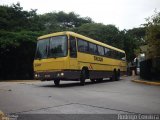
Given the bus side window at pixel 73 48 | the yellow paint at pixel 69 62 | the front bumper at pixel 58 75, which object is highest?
the bus side window at pixel 73 48

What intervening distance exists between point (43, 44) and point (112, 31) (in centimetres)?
3680

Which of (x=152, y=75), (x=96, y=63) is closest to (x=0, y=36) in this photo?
(x=96, y=63)

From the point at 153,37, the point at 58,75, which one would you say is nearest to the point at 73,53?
the point at 58,75

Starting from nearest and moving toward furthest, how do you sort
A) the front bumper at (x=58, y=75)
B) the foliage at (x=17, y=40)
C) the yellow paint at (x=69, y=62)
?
the front bumper at (x=58, y=75), the yellow paint at (x=69, y=62), the foliage at (x=17, y=40)

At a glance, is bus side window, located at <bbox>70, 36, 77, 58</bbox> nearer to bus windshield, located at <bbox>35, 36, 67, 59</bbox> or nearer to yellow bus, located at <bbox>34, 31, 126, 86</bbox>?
yellow bus, located at <bbox>34, 31, 126, 86</bbox>

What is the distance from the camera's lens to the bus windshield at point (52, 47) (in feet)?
53.6

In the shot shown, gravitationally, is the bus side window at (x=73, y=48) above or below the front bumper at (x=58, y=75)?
above

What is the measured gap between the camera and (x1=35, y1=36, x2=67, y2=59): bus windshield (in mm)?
16328

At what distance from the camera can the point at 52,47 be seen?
16703 millimetres

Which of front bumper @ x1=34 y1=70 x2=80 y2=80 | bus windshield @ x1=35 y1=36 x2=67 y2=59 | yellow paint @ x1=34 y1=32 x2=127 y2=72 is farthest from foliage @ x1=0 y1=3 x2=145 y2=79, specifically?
front bumper @ x1=34 y1=70 x2=80 y2=80

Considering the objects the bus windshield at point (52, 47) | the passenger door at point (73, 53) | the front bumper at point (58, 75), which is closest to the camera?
the front bumper at point (58, 75)

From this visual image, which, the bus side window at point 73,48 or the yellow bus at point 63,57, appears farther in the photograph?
the bus side window at point 73,48

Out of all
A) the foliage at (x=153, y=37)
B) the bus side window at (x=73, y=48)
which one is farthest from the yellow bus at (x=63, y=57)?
the foliage at (x=153, y=37)

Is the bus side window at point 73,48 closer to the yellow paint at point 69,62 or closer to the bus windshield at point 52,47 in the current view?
the yellow paint at point 69,62
